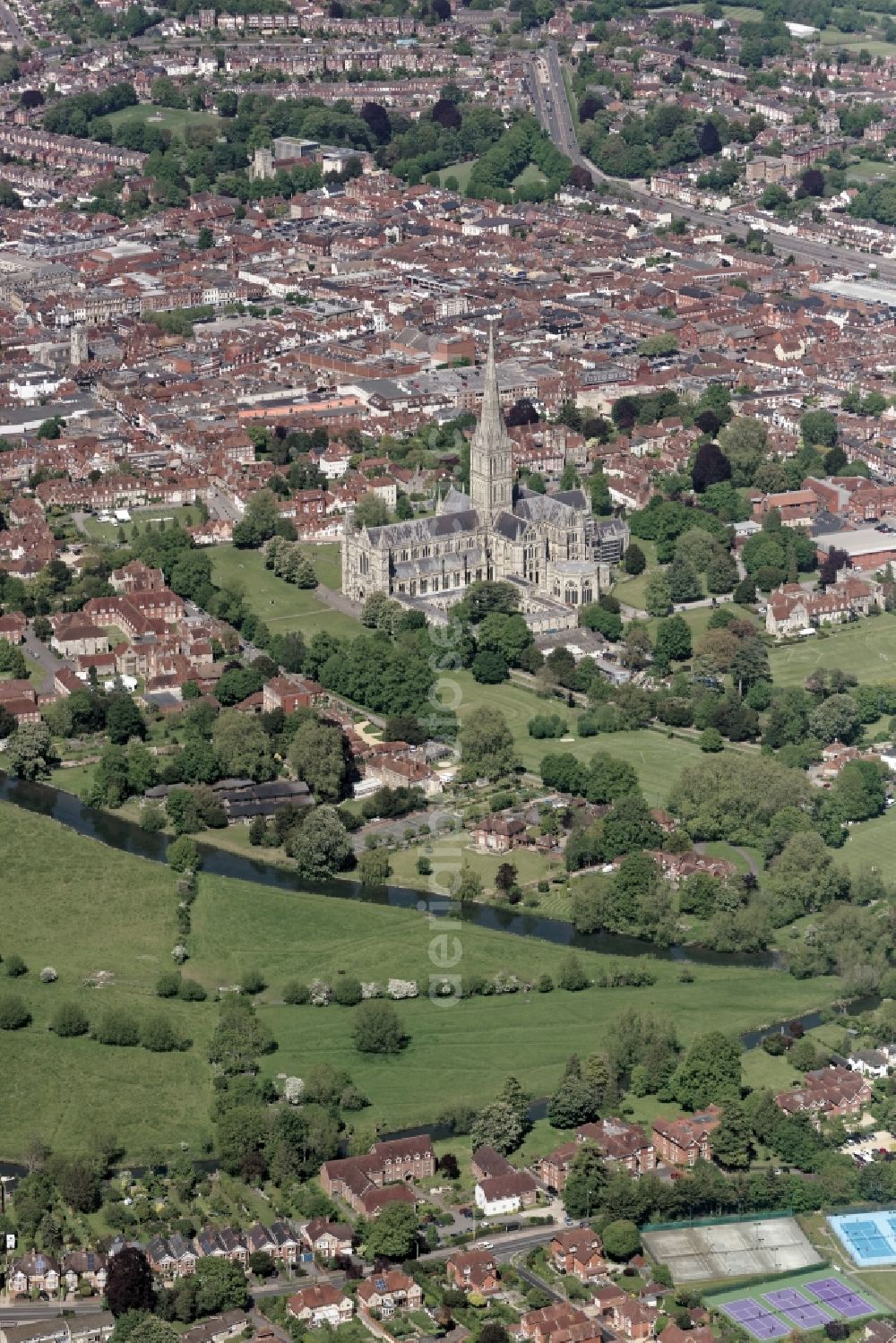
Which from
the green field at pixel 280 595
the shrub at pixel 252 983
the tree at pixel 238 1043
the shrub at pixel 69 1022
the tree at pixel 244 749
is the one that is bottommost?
the green field at pixel 280 595

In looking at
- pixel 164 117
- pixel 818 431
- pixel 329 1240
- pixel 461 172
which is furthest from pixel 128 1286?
pixel 164 117

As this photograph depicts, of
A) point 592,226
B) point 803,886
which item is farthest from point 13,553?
point 592,226

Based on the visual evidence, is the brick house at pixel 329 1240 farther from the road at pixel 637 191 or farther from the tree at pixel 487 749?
the road at pixel 637 191

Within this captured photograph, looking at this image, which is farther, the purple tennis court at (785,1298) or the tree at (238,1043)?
the tree at (238,1043)

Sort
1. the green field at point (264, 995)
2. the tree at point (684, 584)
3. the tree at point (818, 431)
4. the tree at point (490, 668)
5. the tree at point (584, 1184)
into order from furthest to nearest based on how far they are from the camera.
Answer: the tree at point (818, 431)
the tree at point (684, 584)
the tree at point (490, 668)
the green field at point (264, 995)
the tree at point (584, 1184)

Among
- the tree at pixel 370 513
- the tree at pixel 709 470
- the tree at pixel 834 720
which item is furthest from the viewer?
the tree at pixel 709 470

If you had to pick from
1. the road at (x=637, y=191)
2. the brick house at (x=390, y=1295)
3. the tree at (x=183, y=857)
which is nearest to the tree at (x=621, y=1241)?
the brick house at (x=390, y=1295)

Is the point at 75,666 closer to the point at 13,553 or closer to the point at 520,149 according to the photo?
the point at 13,553

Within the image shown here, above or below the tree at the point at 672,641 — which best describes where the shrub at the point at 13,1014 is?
above
